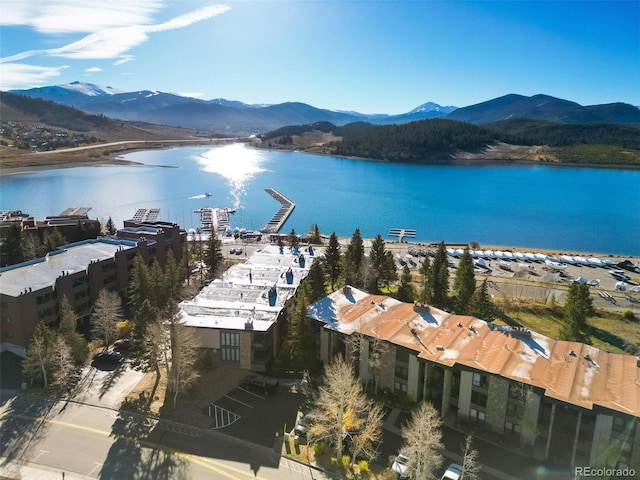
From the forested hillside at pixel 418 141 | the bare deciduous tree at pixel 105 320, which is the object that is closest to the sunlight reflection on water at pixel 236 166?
the forested hillside at pixel 418 141

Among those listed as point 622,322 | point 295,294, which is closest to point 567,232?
point 622,322

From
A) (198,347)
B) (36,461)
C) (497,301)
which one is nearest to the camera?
(36,461)

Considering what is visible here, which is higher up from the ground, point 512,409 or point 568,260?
point 512,409

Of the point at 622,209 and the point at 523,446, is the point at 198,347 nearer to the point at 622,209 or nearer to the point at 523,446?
the point at 523,446

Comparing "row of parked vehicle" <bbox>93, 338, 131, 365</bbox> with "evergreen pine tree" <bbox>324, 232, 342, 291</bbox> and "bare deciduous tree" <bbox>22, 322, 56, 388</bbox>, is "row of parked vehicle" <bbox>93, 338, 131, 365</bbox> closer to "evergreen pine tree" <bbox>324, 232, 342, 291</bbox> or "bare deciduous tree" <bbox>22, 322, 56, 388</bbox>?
"bare deciduous tree" <bbox>22, 322, 56, 388</bbox>

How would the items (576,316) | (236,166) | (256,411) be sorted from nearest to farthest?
(256,411) → (576,316) → (236,166)

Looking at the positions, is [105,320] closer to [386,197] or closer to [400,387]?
[400,387]

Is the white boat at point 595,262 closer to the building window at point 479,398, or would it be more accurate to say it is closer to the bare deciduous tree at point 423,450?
the building window at point 479,398

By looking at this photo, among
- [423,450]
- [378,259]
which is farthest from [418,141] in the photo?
Result: [423,450]
